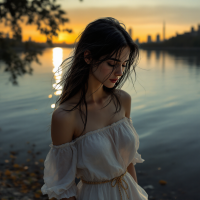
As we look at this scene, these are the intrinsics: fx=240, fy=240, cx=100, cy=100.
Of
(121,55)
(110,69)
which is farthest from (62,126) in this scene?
(121,55)

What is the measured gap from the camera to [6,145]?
7207mm

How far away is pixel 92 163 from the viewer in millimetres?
1745

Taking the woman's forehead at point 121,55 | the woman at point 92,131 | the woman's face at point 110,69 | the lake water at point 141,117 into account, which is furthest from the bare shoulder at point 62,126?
the lake water at point 141,117

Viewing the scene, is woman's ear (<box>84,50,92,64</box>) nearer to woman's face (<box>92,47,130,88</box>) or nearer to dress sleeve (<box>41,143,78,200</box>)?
woman's face (<box>92,47,130,88</box>)

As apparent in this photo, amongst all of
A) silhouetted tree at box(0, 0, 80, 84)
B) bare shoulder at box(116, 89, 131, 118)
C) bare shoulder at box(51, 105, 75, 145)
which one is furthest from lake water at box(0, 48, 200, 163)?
bare shoulder at box(51, 105, 75, 145)

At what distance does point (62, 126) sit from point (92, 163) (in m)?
0.35

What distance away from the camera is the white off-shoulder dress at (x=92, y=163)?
5.70 feet

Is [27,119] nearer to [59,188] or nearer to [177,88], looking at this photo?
[59,188]

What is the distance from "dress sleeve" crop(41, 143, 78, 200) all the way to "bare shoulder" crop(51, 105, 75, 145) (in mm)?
51

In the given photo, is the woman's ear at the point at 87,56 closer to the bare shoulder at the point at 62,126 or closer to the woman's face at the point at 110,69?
the woman's face at the point at 110,69

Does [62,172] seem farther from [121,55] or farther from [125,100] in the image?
[121,55]

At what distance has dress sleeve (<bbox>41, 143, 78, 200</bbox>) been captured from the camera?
5.68 ft

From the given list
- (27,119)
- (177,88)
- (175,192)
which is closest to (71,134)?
(175,192)

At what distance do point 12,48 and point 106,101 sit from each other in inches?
175
